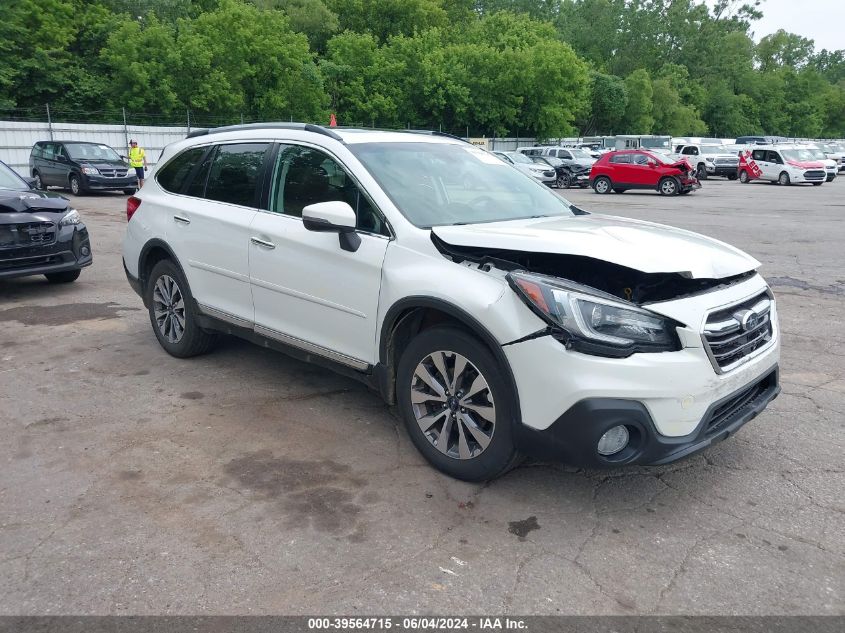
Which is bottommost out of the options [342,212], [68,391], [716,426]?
[68,391]

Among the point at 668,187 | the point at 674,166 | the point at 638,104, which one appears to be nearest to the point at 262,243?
the point at 674,166

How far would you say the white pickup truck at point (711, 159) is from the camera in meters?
35.6

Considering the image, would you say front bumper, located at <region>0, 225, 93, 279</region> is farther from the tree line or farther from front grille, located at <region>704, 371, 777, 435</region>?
the tree line

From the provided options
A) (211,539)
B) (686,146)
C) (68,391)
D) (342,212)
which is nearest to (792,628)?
(211,539)

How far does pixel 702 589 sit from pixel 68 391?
4303mm

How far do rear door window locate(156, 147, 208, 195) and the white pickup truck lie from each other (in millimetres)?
33448

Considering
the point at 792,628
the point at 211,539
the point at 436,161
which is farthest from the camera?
the point at 436,161

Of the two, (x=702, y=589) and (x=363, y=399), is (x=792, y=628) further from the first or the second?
(x=363, y=399)

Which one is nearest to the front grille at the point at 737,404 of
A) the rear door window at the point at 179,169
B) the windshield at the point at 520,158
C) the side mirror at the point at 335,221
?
the side mirror at the point at 335,221

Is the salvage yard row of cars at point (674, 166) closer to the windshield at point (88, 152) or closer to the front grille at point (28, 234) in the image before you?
the windshield at point (88, 152)

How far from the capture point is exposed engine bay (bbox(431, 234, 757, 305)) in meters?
3.52

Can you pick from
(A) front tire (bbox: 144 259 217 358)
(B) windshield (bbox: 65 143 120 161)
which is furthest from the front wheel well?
(B) windshield (bbox: 65 143 120 161)

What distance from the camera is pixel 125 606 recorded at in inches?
110

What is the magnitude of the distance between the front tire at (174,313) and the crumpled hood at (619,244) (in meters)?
2.55
